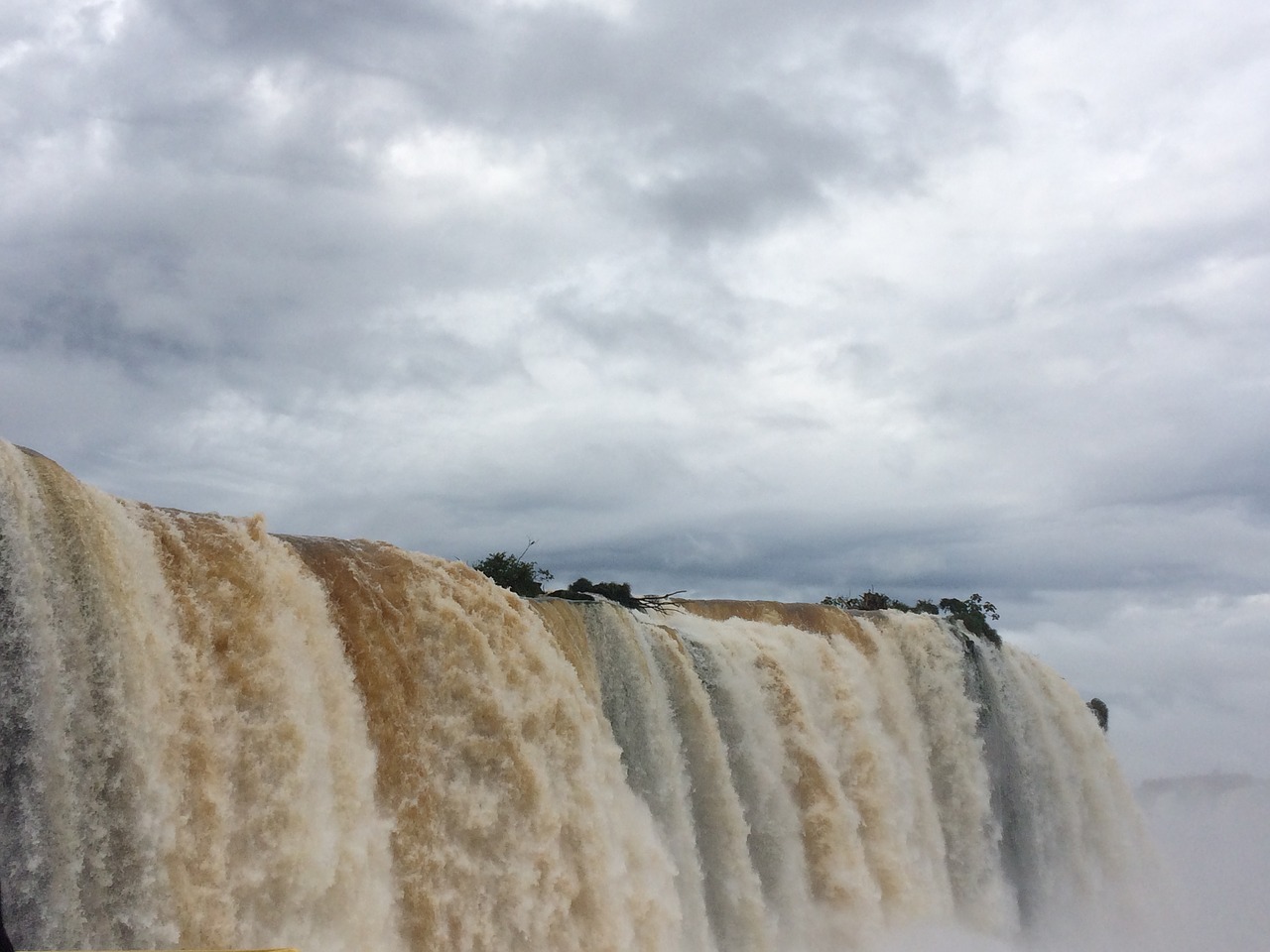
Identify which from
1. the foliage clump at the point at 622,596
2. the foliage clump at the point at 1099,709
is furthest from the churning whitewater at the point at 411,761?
the foliage clump at the point at 1099,709

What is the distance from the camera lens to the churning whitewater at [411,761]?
832 centimetres

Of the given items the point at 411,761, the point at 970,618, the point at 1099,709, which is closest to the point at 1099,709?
the point at 1099,709

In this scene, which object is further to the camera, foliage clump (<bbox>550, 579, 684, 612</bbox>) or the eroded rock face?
the eroded rock face

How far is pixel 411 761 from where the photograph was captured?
1126 cm

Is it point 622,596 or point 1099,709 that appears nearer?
point 622,596

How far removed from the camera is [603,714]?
13.9 meters

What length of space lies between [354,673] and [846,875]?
865 centimetres

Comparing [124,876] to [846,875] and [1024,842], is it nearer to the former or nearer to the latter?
[846,875]

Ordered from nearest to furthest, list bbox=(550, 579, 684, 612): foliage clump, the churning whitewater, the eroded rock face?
the churning whitewater < bbox=(550, 579, 684, 612): foliage clump < the eroded rock face

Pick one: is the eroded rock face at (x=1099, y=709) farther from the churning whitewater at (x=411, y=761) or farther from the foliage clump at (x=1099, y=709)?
the churning whitewater at (x=411, y=761)

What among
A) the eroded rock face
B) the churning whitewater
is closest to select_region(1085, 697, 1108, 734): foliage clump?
the eroded rock face

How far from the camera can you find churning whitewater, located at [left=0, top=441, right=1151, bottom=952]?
832 centimetres

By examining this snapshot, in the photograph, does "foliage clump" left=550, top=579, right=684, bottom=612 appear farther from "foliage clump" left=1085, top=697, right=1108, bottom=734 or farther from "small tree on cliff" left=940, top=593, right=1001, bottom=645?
"foliage clump" left=1085, top=697, right=1108, bottom=734

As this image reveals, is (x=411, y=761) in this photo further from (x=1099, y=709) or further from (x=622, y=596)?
(x=1099, y=709)
